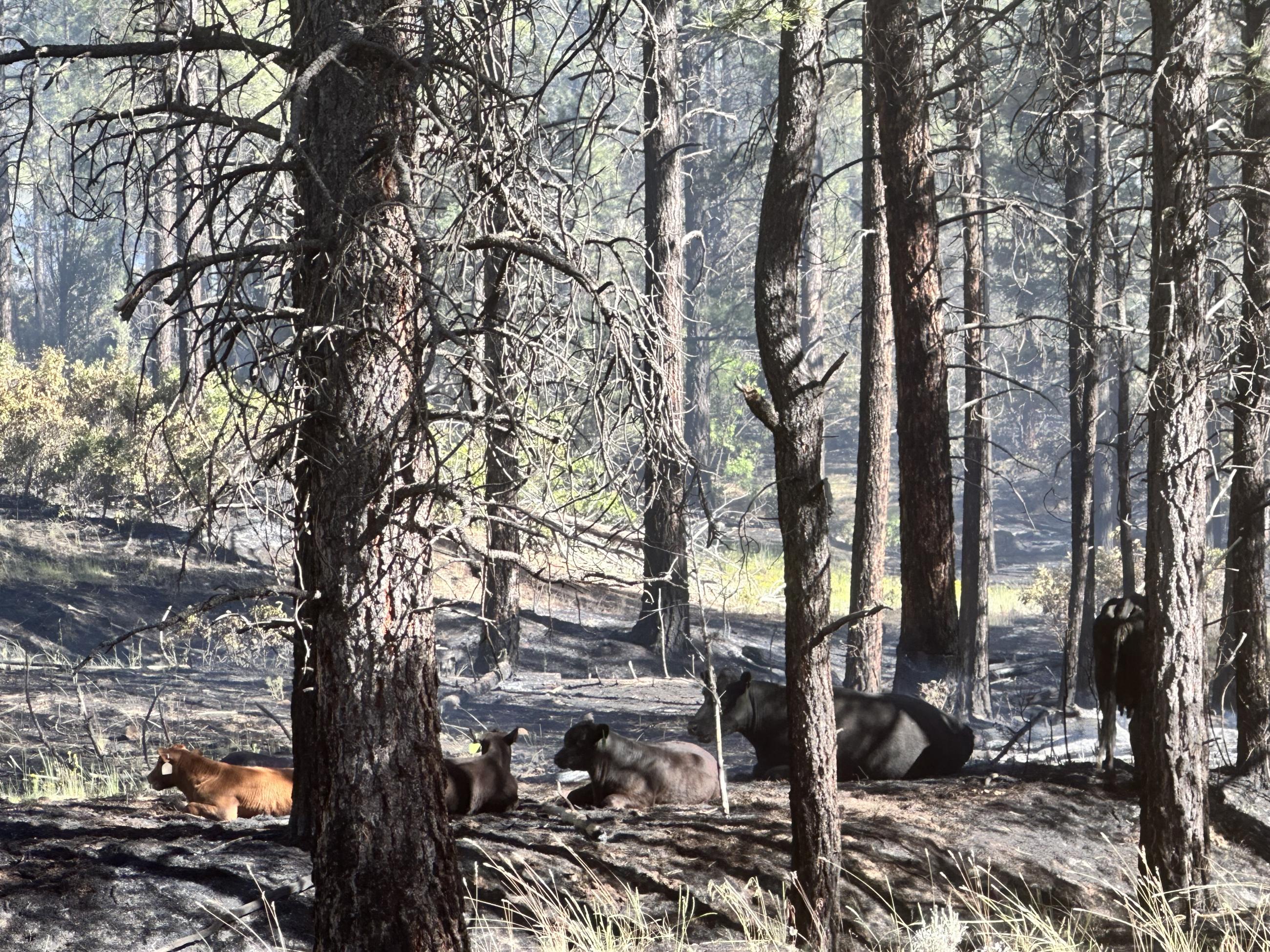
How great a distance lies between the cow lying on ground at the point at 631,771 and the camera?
8.38 meters

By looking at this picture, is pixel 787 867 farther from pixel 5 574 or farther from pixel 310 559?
pixel 5 574

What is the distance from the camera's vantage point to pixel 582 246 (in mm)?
5883

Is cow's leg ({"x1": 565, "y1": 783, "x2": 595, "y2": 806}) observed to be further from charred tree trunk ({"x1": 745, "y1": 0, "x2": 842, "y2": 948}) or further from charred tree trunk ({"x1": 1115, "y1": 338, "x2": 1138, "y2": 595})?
charred tree trunk ({"x1": 1115, "y1": 338, "x2": 1138, "y2": 595})

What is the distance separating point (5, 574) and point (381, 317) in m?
17.2

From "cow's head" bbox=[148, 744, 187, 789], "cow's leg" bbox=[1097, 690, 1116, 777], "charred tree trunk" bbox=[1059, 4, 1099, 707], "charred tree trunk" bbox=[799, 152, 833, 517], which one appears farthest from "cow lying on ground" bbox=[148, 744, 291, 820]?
"charred tree trunk" bbox=[799, 152, 833, 517]

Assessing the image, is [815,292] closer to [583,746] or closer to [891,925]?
[583,746]

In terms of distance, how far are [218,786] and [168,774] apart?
311 millimetres

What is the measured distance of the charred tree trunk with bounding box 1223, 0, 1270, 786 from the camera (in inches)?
352

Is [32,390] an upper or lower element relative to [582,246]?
upper

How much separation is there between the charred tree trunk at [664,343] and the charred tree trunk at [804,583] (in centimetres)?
47

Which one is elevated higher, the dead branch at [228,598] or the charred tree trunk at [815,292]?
the charred tree trunk at [815,292]

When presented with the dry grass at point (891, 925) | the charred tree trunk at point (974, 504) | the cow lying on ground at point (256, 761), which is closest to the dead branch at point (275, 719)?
the cow lying on ground at point (256, 761)

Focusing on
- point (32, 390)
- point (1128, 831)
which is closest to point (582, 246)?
point (1128, 831)

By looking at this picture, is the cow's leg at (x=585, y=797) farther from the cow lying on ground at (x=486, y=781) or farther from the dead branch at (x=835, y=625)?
the dead branch at (x=835, y=625)
